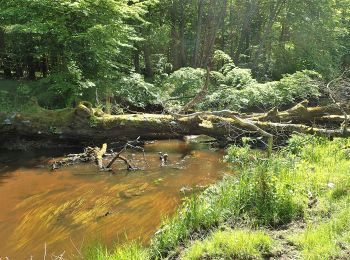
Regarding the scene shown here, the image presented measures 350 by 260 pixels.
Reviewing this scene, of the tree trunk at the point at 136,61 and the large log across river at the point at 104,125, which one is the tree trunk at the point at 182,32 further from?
the large log across river at the point at 104,125

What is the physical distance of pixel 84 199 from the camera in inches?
351

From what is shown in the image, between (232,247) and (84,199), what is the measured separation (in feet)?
15.9

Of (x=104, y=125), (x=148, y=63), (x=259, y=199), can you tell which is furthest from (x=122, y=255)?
(x=148, y=63)

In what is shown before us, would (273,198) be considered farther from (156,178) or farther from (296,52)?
A: (296,52)

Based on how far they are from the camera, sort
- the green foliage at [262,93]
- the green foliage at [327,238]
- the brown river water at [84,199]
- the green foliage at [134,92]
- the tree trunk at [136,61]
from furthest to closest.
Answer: the tree trunk at [136,61], the green foliage at [134,92], the green foliage at [262,93], the brown river water at [84,199], the green foliage at [327,238]

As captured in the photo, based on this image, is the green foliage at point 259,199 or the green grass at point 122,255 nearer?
the green grass at point 122,255

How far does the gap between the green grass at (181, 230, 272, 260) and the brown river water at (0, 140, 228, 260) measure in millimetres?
1420

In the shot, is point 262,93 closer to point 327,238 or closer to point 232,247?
point 327,238

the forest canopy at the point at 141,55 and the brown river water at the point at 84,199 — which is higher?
the forest canopy at the point at 141,55

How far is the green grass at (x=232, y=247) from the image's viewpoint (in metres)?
4.88

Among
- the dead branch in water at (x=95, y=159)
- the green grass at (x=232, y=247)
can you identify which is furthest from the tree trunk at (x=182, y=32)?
the green grass at (x=232, y=247)

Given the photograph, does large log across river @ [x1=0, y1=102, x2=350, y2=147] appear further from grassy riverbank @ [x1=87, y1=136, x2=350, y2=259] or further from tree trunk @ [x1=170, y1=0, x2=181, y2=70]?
tree trunk @ [x1=170, y1=0, x2=181, y2=70]

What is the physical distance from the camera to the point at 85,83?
14.6 metres

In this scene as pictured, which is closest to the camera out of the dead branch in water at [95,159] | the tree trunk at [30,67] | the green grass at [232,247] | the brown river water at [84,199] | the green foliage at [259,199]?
the green grass at [232,247]
